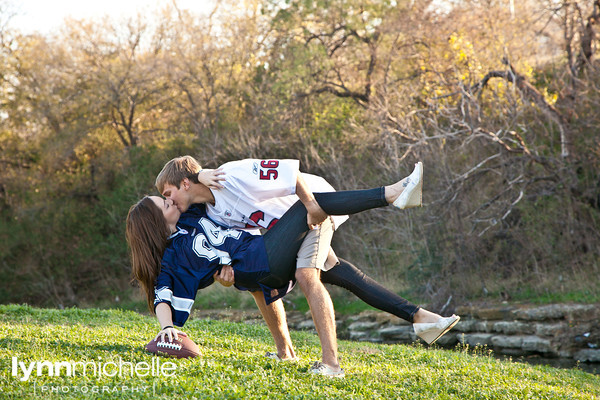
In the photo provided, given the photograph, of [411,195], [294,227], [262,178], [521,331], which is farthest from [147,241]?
[521,331]

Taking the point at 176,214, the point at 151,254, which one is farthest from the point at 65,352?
the point at 176,214

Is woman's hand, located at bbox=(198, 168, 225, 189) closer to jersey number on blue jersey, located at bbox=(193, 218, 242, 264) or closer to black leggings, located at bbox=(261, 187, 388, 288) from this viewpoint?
jersey number on blue jersey, located at bbox=(193, 218, 242, 264)

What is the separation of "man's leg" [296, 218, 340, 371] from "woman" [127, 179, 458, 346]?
9 cm

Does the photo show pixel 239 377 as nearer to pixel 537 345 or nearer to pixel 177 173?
pixel 177 173

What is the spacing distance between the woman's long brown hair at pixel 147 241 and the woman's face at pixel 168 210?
0.03 m

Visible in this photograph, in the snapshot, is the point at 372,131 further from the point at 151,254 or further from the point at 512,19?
the point at 151,254

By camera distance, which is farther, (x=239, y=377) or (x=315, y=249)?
(x=315, y=249)

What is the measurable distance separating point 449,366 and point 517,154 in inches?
390

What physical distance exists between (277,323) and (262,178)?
125cm

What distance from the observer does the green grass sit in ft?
13.9

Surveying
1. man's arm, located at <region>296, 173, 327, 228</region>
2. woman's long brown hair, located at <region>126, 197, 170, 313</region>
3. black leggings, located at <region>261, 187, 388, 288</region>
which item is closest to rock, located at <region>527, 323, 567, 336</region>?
black leggings, located at <region>261, 187, 388, 288</region>

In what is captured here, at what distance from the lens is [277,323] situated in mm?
5449

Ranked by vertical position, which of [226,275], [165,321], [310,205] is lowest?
[165,321]

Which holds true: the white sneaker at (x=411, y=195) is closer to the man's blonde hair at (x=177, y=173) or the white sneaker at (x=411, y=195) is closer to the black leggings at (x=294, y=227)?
the black leggings at (x=294, y=227)
